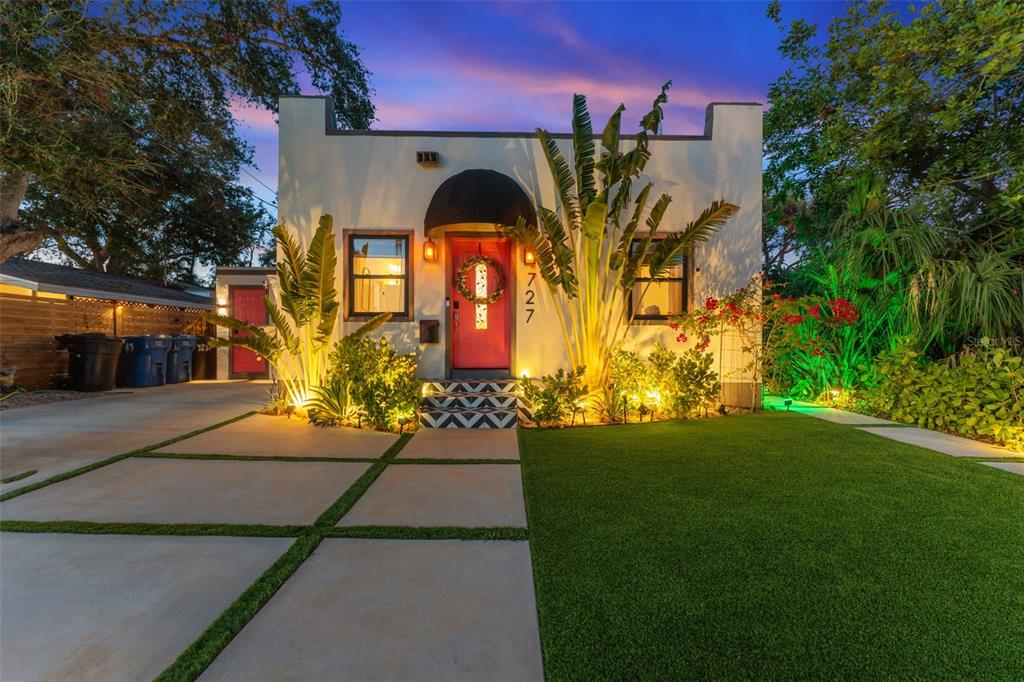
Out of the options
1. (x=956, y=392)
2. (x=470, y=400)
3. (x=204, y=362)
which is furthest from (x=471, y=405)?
(x=204, y=362)

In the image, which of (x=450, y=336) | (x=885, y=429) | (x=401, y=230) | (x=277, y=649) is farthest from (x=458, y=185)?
(x=885, y=429)

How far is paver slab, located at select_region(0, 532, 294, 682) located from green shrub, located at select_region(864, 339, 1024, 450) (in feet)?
24.4

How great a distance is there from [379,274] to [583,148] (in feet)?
12.1

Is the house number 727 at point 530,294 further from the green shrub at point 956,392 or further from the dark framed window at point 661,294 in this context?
the green shrub at point 956,392

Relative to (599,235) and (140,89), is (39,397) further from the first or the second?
(599,235)

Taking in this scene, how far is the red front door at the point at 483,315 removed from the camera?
724 cm

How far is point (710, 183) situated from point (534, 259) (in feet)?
10.6

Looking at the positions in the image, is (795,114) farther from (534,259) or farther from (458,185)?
(458,185)

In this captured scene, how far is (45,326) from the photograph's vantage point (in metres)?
9.39

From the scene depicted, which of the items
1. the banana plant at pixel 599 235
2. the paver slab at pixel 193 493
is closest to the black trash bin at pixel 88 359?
the paver slab at pixel 193 493

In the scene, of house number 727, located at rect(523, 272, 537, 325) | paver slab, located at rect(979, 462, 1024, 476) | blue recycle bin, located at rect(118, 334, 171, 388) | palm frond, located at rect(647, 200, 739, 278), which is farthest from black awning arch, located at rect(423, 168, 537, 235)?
blue recycle bin, located at rect(118, 334, 171, 388)

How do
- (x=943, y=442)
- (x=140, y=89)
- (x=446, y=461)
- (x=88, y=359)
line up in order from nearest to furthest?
(x=446, y=461), (x=943, y=442), (x=140, y=89), (x=88, y=359)

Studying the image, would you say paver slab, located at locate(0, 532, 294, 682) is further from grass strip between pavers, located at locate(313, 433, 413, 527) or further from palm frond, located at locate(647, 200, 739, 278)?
palm frond, located at locate(647, 200, 739, 278)

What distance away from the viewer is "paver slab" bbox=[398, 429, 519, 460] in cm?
469
